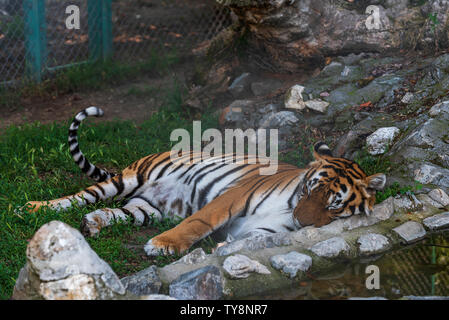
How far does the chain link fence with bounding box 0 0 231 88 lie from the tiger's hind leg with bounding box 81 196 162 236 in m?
3.09

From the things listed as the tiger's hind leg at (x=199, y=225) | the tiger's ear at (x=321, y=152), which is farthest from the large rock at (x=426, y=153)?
the tiger's hind leg at (x=199, y=225)

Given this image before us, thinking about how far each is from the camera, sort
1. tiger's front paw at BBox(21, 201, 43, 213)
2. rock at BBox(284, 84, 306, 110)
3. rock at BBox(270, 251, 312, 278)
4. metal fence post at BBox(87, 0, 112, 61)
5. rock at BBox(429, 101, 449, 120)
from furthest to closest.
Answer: metal fence post at BBox(87, 0, 112, 61) < rock at BBox(284, 84, 306, 110) < rock at BBox(429, 101, 449, 120) < tiger's front paw at BBox(21, 201, 43, 213) < rock at BBox(270, 251, 312, 278)

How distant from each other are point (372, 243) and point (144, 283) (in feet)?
4.43

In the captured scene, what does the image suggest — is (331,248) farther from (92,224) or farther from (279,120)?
(279,120)

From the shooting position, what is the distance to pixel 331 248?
10.8ft

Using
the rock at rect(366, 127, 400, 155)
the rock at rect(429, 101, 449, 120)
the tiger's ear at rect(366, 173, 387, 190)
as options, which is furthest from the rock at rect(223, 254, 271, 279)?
the rock at rect(429, 101, 449, 120)

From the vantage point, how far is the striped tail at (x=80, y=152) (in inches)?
166

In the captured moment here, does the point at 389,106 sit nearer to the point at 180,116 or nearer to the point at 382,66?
the point at 382,66

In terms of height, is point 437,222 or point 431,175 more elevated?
point 431,175

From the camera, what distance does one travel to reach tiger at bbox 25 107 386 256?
3.64 metres

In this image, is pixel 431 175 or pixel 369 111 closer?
pixel 431 175

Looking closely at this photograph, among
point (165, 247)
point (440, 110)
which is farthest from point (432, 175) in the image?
point (165, 247)

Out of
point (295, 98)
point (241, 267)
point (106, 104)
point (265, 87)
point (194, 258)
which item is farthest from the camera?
point (106, 104)

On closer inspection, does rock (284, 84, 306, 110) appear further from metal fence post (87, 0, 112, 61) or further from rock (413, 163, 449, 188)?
metal fence post (87, 0, 112, 61)
